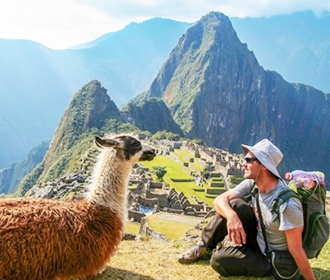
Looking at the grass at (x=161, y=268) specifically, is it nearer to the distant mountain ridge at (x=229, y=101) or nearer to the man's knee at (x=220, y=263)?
the man's knee at (x=220, y=263)

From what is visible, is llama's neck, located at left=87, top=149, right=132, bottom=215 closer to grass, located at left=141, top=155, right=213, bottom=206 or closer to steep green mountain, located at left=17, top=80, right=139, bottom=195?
grass, located at left=141, top=155, right=213, bottom=206

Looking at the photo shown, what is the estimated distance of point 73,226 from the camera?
329 cm

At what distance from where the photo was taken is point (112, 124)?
249 ft

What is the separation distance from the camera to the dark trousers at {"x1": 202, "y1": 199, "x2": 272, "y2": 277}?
3404 millimetres

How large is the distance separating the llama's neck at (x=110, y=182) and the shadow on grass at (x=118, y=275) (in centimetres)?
65

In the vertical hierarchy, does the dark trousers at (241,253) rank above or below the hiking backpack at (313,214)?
below

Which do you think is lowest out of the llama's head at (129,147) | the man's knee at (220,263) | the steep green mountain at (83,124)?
the steep green mountain at (83,124)

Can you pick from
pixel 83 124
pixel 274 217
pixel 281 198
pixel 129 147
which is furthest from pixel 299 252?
pixel 83 124

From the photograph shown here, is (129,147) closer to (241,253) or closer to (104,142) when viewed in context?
(104,142)

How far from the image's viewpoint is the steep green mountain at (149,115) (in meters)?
91.3

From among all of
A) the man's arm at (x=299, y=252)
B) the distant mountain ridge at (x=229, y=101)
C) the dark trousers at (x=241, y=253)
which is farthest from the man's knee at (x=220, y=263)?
the distant mountain ridge at (x=229, y=101)

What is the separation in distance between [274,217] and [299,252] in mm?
328

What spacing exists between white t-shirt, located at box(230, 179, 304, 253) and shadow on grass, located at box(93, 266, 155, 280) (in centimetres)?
124

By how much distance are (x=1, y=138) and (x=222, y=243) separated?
166m
